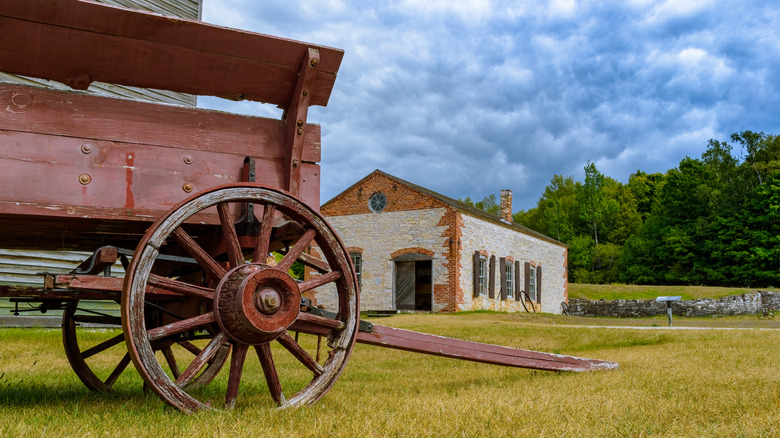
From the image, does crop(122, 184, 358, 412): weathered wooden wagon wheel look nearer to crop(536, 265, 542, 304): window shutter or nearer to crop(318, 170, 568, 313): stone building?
crop(318, 170, 568, 313): stone building

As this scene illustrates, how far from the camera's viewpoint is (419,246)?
2098 centimetres

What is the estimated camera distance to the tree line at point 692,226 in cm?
3481

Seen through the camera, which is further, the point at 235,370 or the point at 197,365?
the point at 235,370

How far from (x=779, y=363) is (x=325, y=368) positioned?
14.7 feet

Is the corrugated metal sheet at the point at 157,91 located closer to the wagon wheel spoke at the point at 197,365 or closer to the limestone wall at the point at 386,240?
the wagon wheel spoke at the point at 197,365

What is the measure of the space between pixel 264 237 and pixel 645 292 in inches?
1198

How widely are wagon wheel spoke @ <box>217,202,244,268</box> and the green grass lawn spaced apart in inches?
1081

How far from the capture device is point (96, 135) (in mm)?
2949

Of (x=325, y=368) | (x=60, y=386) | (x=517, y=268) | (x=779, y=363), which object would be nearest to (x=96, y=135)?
(x=325, y=368)

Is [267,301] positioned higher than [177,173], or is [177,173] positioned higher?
[177,173]

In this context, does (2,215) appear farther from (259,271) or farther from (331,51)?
(331,51)

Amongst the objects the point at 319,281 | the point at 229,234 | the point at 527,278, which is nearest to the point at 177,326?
the point at 229,234

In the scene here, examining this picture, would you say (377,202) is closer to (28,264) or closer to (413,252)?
(413,252)

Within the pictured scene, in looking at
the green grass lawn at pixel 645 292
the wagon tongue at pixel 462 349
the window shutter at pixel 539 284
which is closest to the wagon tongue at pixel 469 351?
the wagon tongue at pixel 462 349
